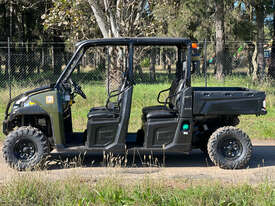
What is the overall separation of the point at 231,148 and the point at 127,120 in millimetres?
1837

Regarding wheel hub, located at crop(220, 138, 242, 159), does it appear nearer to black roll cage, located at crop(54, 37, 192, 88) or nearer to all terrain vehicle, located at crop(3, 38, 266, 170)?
all terrain vehicle, located at crop(3, 38, 266, 170)

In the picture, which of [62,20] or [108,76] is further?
[62,20]

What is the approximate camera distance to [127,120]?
6949 mm

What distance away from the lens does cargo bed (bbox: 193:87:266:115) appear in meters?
7.06

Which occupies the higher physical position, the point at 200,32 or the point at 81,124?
the point at 200,32

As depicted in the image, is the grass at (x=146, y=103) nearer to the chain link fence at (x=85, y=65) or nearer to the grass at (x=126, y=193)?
the chain link fence at (x=85, y=65)

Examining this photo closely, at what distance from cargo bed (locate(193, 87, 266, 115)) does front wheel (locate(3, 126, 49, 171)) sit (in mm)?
2574

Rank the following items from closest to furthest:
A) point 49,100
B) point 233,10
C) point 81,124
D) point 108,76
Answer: point 49,100, point 81,124, point 108,76, point 233,10

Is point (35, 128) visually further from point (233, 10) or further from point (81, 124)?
point (233, 10)

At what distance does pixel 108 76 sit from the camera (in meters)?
14.9

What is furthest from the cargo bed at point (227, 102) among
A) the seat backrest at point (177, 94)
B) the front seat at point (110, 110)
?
the front seat at point (110, 110)

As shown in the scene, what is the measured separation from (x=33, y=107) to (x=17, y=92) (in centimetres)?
909

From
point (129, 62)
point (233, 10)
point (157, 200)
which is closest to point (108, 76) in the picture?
point (129, 62)

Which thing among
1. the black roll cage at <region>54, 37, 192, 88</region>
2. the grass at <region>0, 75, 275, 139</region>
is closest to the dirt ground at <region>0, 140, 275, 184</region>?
the black roll cage at <region>54, 37, 192, 88</region>
